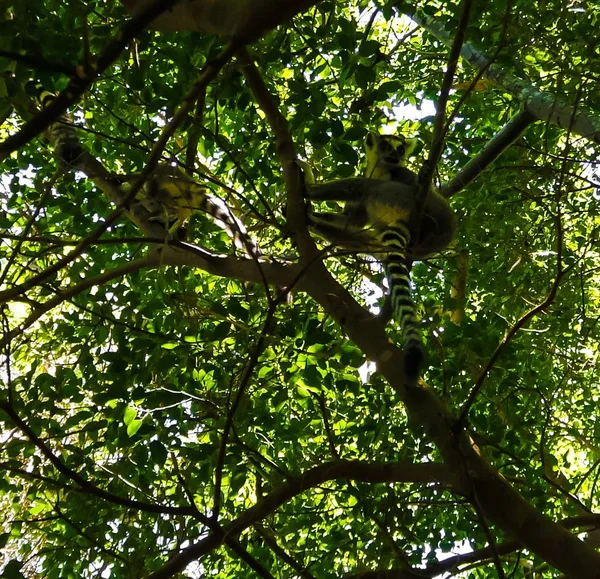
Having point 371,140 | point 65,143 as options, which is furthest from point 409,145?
point 65,143

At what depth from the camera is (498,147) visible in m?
6.84

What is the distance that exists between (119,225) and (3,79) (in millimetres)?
4656

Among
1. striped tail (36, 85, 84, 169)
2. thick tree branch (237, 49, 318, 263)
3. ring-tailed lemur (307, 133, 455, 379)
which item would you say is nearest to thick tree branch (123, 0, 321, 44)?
thick tree branch (237, 49, 318, 263)

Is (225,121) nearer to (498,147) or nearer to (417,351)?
(498,147)

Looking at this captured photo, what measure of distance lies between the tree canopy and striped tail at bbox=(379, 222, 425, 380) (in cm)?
15

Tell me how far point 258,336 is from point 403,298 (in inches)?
67.5

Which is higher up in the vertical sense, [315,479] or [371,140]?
[371,140]

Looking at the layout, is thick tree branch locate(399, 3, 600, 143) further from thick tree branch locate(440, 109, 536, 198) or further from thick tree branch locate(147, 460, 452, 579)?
thick tree branch locate(147, 460, 452, 579)

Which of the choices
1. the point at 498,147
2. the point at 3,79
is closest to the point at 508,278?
the point at 498,147

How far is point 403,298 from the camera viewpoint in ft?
18.1

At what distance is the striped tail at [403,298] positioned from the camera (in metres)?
4.50

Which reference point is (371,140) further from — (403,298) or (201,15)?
(201,15)

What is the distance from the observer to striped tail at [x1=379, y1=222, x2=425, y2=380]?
4500mm

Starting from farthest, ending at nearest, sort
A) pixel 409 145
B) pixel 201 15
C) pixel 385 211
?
1. pixel 409 145
2. pixel 385 211
3. pixel 201 15
